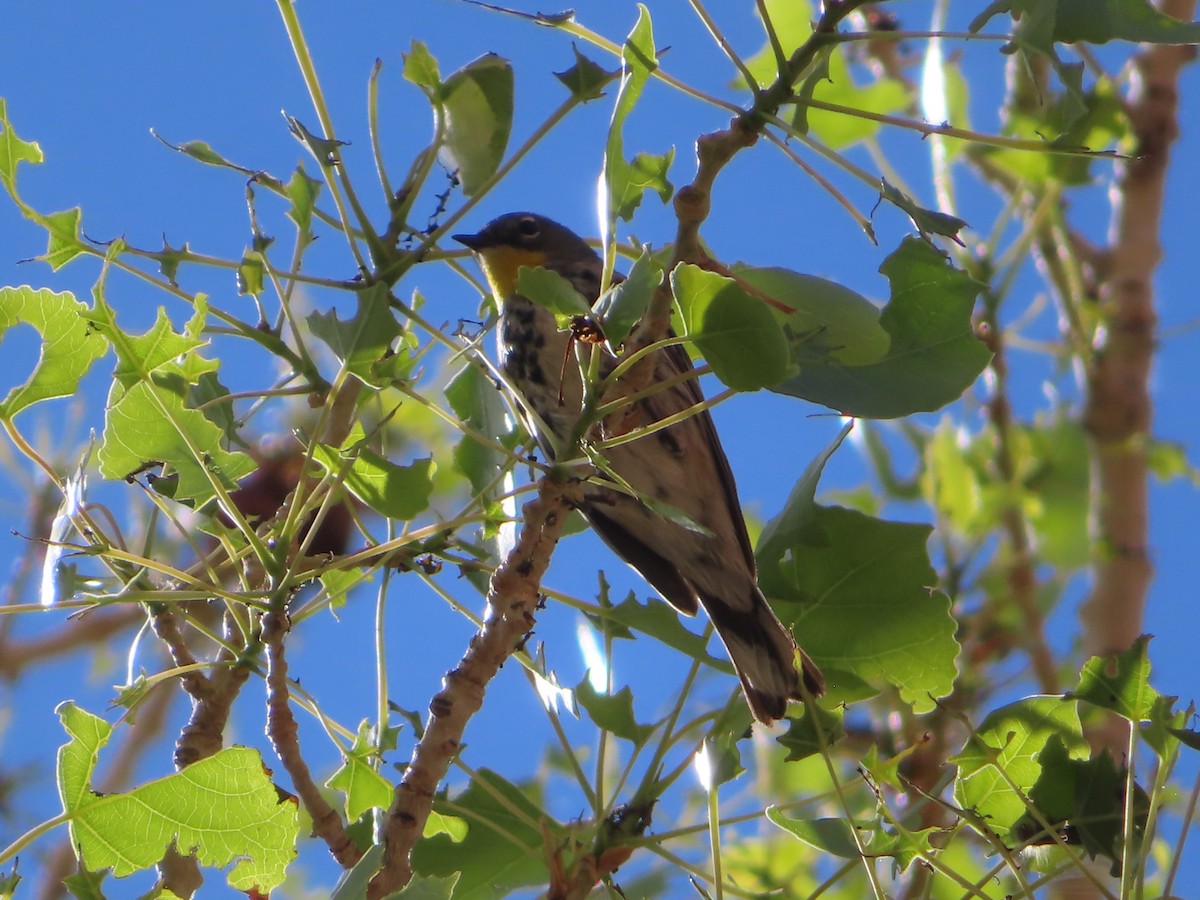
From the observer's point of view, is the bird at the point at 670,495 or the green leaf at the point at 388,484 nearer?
the green leaf at the point at 388,484

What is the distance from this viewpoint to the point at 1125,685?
4.86 feet

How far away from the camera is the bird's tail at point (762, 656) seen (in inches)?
74.5

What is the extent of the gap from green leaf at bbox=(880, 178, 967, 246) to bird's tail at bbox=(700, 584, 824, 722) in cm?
52

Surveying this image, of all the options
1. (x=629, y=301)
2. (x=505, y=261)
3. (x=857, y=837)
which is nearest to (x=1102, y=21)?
(x=629, y=301)

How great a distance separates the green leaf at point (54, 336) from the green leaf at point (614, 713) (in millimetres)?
734

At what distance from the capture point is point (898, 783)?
1.61m

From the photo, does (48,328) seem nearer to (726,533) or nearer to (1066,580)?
(726,533)

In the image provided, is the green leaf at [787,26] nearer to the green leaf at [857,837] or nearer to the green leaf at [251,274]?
the green leaf at [251,274]

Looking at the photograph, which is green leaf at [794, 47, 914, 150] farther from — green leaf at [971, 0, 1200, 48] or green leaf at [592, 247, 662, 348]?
green leaf at [592, 247, 662, 348]

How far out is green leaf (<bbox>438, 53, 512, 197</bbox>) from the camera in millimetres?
1873

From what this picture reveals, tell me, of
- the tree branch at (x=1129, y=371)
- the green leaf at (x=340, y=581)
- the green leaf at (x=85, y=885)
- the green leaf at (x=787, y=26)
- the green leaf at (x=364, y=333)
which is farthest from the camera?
the tree branch at (x=1129, y=371)

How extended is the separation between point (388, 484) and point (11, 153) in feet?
1.85

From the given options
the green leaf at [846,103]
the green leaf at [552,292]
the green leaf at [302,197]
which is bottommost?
the green leaf at [552,292]

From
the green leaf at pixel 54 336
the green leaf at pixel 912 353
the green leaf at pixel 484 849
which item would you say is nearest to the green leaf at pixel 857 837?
the green leaf at pixel 484 849
